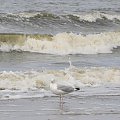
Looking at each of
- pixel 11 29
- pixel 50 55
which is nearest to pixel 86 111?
pixel 50 55

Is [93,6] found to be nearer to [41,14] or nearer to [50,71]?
[41,14]

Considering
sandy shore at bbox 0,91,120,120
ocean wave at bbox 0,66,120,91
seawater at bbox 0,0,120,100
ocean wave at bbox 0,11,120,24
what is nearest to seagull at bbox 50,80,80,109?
sandy shore at bbox 0,91,120,120

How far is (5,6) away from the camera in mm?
26594

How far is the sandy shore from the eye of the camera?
8.80m

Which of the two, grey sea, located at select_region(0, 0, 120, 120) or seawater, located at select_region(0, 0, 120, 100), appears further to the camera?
seawater, located at select_region(0, 0, 120, 100)

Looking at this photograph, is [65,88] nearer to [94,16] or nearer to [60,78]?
[60,78]

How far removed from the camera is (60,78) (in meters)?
12.4

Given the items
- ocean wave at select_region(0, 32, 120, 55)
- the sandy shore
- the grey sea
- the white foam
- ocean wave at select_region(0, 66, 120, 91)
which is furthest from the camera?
the white foam

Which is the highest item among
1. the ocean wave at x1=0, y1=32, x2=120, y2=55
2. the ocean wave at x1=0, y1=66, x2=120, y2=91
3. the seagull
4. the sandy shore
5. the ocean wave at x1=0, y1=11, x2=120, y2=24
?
the ocean wave at x1=0, y1=11, x2=120, y2=24

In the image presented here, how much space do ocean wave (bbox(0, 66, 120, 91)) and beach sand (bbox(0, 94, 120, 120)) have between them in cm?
107

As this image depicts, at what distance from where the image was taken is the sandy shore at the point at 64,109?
8797 mm

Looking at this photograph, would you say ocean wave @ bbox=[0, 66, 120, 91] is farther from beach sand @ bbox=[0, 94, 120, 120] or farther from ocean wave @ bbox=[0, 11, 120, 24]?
ocean wave @ bbox=[0, 11, 120, 24]

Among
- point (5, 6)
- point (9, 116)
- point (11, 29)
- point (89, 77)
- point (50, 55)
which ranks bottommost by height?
point (9, 116)

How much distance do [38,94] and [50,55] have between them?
7109mm
